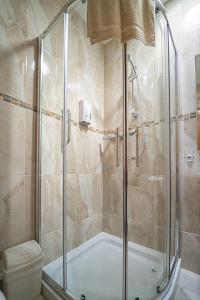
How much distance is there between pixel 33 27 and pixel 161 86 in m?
1.06

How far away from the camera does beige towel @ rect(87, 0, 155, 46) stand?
0.89 metres

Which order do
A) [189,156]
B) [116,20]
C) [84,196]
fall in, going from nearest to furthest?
[116,20], [189,156], [84,196]

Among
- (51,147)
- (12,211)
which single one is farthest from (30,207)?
(51,147)

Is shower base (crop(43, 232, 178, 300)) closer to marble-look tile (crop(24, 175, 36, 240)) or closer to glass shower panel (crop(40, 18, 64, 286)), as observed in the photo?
glass shower panel (crop(40, 18, 64, 286))

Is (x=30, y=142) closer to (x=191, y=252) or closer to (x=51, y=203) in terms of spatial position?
(x=51, y=203)

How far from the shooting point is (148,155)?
56.8 inches

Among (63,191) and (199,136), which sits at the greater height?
(199,136)

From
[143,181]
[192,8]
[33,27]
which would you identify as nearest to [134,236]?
[143,181]

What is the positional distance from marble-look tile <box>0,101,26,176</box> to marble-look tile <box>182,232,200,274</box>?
4.41ft

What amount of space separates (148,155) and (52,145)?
78 centimetres

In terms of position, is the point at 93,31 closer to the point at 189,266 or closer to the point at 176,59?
the point at 176,59

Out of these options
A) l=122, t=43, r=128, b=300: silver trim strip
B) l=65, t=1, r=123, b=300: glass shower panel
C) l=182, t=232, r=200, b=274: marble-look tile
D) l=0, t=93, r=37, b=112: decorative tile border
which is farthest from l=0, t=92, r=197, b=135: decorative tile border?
l=182, t=232, r=200, b=274: marble-look tile

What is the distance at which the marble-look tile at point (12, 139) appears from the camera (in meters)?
1.07

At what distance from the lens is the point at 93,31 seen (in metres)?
0.94
